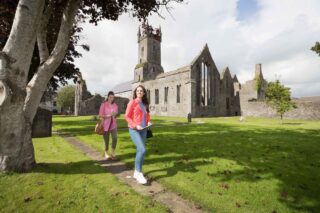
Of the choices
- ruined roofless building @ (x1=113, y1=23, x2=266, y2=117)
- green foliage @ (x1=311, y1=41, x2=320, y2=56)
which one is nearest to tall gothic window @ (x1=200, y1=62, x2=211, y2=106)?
ruined roofless building @ (x1=113, y1=23, x2=266, y2=117)

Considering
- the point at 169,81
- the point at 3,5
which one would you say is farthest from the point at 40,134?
the point at 169,81

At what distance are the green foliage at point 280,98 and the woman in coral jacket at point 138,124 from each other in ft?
82.6

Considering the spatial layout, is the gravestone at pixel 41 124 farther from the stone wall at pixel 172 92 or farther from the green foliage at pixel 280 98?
the stone wall at pixel 172 92

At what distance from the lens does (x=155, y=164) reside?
235 inches

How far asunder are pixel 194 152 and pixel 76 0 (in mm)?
6598

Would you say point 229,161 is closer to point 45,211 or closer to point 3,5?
point 45,211

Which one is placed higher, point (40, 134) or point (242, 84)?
point (242, 84)

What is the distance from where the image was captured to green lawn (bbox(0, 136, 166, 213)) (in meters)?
3.38

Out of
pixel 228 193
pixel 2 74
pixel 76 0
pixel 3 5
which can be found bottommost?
pixel 228 193

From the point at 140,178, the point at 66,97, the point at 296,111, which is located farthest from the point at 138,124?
the point at 66,97

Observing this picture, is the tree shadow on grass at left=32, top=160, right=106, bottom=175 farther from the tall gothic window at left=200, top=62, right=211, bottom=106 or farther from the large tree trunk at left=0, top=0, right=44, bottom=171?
the tall gothic window at left=200, top=62, right=211, bottom=106

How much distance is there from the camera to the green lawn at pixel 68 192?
3383 mm

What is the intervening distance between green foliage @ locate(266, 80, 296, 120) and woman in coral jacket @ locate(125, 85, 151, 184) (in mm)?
25183

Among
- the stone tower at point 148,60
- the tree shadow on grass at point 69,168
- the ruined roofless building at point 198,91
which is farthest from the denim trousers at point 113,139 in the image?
the stone tower at point 148,60
